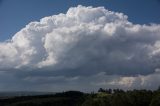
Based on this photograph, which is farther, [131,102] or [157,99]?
[131,102]

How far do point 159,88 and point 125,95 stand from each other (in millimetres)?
18930

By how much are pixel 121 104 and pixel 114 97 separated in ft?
25.7

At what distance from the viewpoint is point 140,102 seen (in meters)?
188

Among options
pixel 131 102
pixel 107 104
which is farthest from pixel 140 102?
pixel 107 104

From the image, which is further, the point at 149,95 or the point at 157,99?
the point at 149,95

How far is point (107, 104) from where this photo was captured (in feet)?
646

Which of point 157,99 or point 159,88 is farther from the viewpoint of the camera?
point 159,88

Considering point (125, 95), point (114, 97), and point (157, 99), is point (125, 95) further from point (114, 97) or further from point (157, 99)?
point (157, 99)

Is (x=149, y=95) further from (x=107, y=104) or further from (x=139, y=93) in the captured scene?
(x=107, y=104)

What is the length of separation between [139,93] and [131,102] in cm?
965

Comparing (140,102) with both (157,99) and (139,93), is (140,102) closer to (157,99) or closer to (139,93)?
(139,93)

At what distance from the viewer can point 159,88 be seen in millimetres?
198625

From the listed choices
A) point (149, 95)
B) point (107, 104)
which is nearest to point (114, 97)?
point (107, 104)

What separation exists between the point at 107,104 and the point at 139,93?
17343mm
